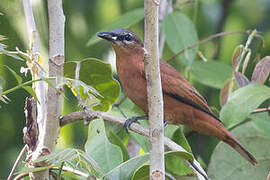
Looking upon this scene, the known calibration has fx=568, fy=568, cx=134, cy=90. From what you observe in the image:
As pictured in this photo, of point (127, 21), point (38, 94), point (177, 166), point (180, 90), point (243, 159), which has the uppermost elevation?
point (127, 21)

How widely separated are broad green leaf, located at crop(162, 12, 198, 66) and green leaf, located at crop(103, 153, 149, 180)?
1.48 meters

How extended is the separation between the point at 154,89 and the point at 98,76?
631 millimetres

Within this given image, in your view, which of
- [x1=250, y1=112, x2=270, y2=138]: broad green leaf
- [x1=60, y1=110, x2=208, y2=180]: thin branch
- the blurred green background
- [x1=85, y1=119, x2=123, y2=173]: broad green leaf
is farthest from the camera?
the blurred green background

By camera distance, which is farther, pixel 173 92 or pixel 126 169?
pixel 173 92

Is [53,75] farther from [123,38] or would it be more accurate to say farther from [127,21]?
[127,21]

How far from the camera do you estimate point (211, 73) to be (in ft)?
11.3

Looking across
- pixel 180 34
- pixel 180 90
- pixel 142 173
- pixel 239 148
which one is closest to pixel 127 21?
pixel 180 34

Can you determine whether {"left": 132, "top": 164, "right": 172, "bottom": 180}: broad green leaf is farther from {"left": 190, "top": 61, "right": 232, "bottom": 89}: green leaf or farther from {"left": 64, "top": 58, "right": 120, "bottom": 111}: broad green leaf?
{"left": 190, "top": 61, "right": 232, "bottom": 89}: green leaf

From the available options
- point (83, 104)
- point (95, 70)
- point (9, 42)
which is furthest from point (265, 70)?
point (9, 42)

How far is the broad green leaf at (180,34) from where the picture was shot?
3412 millimetres

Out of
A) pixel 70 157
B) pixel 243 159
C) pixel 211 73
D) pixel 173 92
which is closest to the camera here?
pixel 70 157

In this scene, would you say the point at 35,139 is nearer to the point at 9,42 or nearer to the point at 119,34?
the point at 119,34

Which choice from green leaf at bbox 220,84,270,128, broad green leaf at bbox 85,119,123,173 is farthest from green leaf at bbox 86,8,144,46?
broad green leaf at bbox 85,119,123,173

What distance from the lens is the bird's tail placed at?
2869mm
